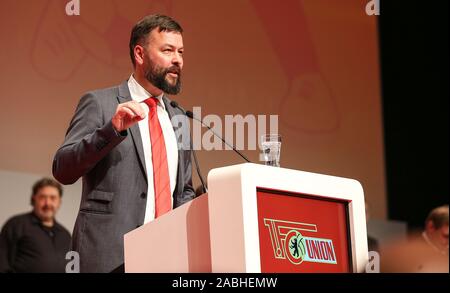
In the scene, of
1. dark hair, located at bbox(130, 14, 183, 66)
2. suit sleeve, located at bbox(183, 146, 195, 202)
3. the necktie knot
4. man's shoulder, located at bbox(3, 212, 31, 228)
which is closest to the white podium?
suit sleeve, located at bbox(183, 146, 195, 202)

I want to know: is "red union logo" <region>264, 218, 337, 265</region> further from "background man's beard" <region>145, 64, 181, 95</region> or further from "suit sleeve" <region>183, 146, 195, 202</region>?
"background man's beard" <region>145, 64, 181, 95</region>

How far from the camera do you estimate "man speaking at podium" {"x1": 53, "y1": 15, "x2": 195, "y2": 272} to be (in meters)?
2.10

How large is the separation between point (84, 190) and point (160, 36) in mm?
574

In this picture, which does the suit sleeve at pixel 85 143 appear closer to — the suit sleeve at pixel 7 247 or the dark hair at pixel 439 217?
the suit sleeve at pixel 7 247

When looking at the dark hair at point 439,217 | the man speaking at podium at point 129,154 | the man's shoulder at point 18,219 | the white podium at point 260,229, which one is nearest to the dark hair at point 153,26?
the man speaking at podium at point 129,154

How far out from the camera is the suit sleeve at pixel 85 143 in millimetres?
1992

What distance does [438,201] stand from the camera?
533 cm

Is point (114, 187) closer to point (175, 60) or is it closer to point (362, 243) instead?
point (175, 60)

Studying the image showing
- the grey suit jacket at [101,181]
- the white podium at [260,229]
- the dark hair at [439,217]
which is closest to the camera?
the white podium at [260,229]

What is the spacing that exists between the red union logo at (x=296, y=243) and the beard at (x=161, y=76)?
81cm

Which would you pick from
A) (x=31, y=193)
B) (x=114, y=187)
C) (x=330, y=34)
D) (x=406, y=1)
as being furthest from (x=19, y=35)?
(x=406, y=1)

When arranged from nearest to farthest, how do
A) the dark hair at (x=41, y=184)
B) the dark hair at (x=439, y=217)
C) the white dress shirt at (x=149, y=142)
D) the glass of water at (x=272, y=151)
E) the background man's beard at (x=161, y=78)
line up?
the glass of water at (x=272, y=151) < the white dress shirt at (x=149, y=142) < the background man's beard at (x=161, y=78) < the dark hair at (x=41, y=184) < the dark hair at (x=439, y=217)

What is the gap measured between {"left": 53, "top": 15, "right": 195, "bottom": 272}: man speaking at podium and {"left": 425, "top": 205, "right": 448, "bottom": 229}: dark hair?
308cm

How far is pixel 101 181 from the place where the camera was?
217 centimetres
